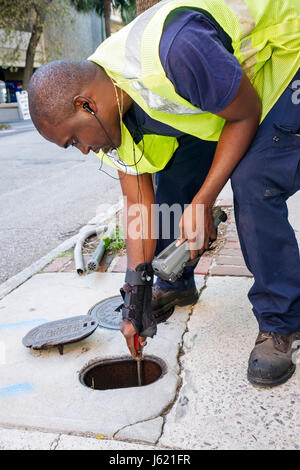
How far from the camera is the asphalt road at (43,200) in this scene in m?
4.16

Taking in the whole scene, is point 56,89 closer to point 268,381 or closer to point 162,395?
point 162,395

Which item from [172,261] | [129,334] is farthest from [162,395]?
[172,261]

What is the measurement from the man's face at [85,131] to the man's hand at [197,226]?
445 mm

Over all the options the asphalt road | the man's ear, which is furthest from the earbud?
the asphalt road

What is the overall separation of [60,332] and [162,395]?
0.72 metres

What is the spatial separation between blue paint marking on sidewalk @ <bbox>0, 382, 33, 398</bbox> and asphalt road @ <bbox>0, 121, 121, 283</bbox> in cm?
154

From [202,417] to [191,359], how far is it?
1.30ft

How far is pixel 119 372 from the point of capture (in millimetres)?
2281

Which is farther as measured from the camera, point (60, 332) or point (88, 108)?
point (60, 332)

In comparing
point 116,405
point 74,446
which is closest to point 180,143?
point 116,405

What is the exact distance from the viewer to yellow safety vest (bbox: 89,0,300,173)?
1.61 m

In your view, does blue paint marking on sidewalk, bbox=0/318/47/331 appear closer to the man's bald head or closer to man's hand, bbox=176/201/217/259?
man's hand, bbox=176/201/217/259

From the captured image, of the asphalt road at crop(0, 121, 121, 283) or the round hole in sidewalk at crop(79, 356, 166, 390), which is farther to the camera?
the asphalt road at crop(0, 121, 121, 283)

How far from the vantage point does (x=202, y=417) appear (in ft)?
5.62
